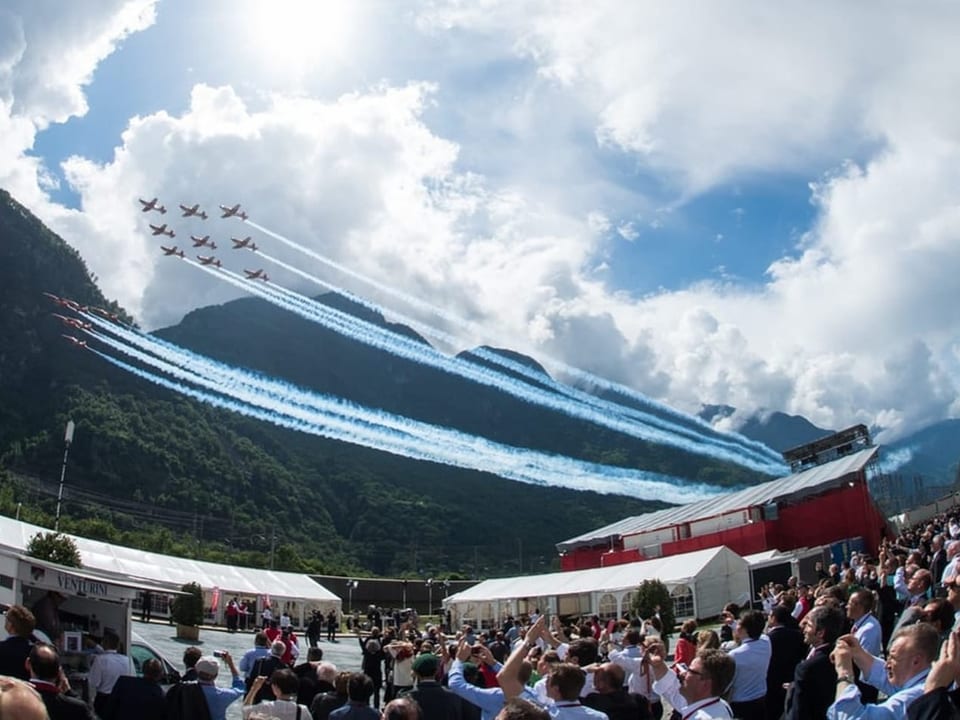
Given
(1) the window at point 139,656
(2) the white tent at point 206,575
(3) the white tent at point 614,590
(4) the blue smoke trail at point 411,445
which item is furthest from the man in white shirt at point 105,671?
(4) the blue smoke trail at point 411,445

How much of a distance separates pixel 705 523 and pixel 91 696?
43987mm

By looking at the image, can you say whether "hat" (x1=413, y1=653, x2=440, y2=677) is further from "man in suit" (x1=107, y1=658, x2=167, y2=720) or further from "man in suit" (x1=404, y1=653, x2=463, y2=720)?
"man in suit" (x1=107, y1=658, x2=167, y2=720)

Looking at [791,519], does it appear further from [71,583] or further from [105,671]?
[105,671]

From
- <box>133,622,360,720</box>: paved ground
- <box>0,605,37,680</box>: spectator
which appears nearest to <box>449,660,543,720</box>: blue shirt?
<box>0,605,37,680</box>: spectator

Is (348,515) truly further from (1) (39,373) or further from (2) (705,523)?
(2) (705,523)

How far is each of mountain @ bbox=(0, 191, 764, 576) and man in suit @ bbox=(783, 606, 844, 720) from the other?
69.1 metres

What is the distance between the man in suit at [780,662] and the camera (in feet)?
28.0

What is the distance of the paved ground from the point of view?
25395 millimetres

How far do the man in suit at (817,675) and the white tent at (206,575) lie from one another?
94.3ft

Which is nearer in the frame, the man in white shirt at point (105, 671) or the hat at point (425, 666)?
the hat at point (425, 666)

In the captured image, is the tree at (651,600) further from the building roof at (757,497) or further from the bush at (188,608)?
the bush at (188,608)

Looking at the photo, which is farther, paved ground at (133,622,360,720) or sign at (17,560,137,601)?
paved ground at (133,622,360,720)

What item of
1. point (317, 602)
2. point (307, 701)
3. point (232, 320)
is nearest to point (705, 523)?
→ point (317, 602)

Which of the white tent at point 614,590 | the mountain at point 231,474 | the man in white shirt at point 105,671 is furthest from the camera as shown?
the mountain at point 231,474
